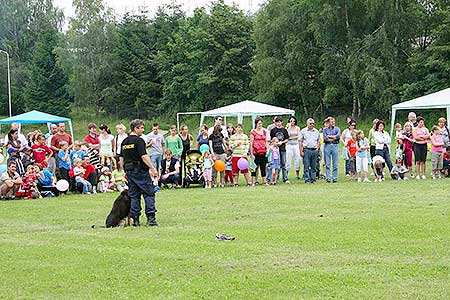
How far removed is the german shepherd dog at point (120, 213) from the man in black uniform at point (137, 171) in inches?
3.0

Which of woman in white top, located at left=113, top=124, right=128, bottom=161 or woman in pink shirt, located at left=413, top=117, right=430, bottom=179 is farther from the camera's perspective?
woman in pink shirt, located at left=413, top=117, right=430, bottom=179

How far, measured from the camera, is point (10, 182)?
16.2 metres

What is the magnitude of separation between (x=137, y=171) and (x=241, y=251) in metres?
3.07

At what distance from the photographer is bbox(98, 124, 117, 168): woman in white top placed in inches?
726

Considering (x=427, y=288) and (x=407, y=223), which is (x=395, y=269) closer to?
(x=427, y=288)

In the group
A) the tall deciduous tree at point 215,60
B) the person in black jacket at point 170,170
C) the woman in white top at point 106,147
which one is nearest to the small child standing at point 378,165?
the person in black jacket at point 170,170

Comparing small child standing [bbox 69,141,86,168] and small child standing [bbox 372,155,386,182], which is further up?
small child standing [bbox 69,141,86,168]

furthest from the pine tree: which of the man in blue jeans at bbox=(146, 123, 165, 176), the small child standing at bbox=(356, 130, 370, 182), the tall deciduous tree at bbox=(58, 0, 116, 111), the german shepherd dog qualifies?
the german shepherd dog

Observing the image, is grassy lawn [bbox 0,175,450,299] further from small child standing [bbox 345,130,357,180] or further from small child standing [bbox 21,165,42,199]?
small child standing [bbox 345,130,357,180]

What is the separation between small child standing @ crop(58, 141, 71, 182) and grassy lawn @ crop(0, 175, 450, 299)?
118 inches

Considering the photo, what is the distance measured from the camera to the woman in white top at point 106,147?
1844 cm

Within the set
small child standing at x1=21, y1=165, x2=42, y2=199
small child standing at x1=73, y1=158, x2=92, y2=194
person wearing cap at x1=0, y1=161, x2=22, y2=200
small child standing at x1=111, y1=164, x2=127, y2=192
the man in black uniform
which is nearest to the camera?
the man in black uniform

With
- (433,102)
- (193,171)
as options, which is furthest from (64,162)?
(433,102)

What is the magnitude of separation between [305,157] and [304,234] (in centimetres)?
880
